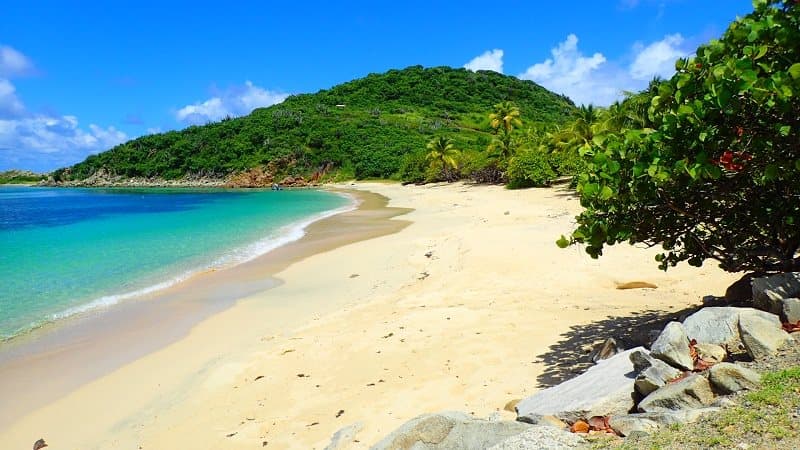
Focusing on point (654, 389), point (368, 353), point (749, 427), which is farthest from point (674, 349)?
point (368, 353)

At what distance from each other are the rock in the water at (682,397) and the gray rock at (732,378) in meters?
0.07

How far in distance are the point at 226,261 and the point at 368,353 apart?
12.4 meters

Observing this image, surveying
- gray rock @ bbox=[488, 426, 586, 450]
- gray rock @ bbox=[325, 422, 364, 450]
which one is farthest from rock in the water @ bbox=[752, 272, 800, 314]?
gray rock @ bbox=[325, 422, 364, 450]

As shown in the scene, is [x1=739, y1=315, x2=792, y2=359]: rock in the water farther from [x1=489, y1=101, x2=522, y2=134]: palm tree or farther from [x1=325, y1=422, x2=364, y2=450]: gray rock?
[x1=489, y1=101, x2=522, y2=134]: palm tree

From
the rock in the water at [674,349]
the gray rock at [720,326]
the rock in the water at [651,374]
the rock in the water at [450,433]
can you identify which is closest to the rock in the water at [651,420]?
the rock in the water at [651,374]

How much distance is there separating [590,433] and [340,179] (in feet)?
273

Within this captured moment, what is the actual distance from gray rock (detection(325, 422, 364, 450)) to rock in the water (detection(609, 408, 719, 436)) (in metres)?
2.57

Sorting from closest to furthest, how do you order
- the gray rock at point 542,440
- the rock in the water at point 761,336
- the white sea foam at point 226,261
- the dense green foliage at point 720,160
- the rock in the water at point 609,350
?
1. the gray rock at point 542,440
2. the rock in the water at point 761,336
3. the dense green foliage at point 720,160
4. the rock in the water at point 609,350
5. the white sea foam at point 226,261

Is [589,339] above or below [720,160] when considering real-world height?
below

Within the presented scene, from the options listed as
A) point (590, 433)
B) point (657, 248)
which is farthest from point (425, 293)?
point (590, 433)

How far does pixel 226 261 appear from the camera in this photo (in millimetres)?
19219

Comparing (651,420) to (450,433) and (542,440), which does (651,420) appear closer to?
(542,440)

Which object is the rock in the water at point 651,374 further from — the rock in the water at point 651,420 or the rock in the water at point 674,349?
the rock in the water at point 651,420

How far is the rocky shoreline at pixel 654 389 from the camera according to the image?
380cm
